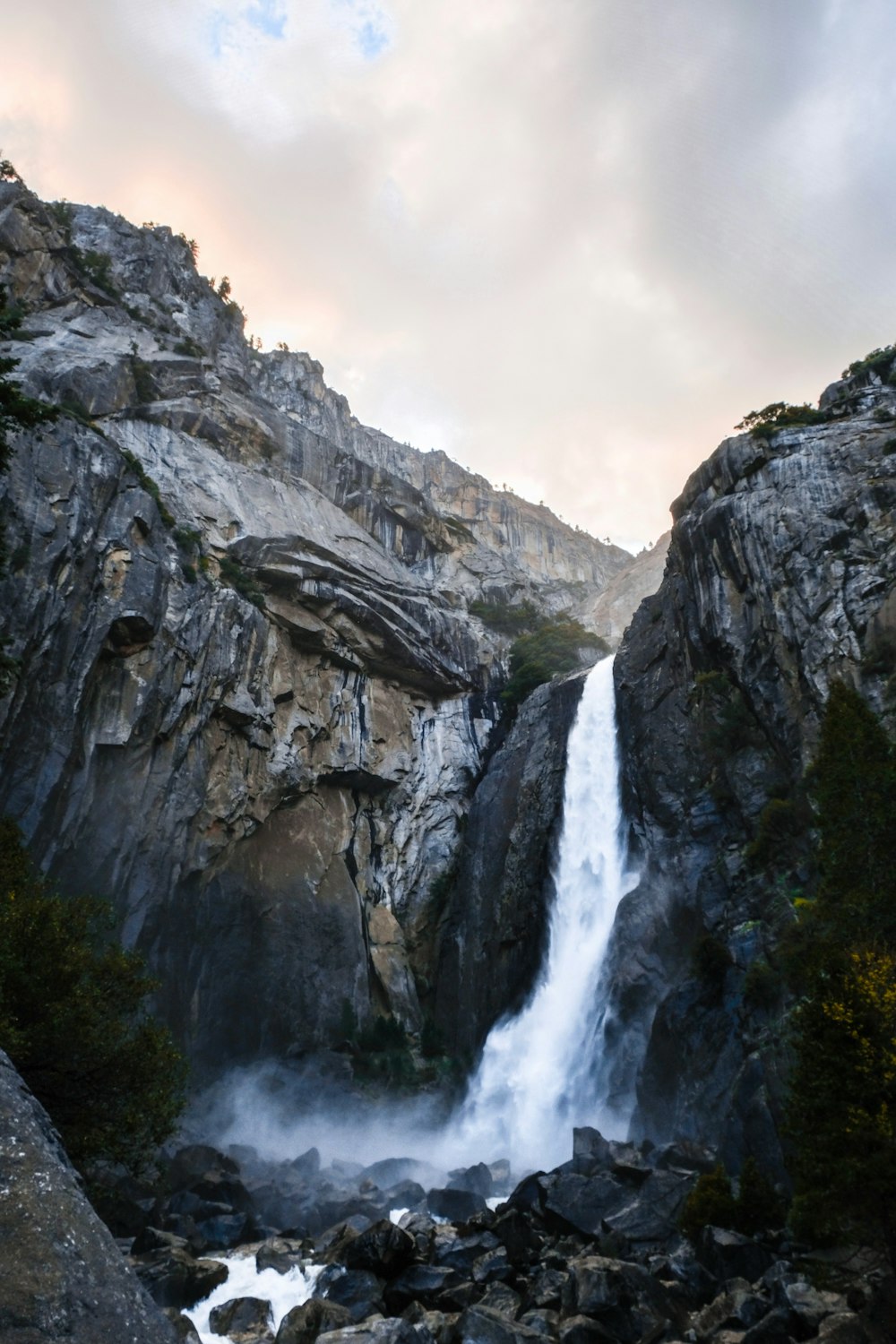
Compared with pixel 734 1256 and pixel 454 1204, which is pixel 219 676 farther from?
pixel 734 1256

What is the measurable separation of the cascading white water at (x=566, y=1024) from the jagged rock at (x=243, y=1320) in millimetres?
13628

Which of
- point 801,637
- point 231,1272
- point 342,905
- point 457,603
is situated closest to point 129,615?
point 342,905

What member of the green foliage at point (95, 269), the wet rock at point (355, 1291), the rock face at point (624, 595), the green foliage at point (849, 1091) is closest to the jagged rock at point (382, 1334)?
the wet rock at point (355, 1291)

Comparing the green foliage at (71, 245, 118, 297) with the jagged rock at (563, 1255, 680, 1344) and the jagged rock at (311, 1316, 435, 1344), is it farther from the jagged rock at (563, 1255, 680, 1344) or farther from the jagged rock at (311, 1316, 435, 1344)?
the jagged rock at (563, 1255, 680, 1344)

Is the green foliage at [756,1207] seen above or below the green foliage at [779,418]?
below

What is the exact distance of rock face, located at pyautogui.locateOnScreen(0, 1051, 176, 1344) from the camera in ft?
17.6

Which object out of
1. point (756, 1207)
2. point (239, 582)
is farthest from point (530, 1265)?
point (239, 582)

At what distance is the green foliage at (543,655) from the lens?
147ft

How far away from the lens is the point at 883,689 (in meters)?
21.3

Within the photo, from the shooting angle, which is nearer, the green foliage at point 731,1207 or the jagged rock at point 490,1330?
the jagged rock at point 490,1330

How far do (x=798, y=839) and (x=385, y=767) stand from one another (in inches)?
Result: 774

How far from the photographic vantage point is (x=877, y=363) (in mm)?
30891

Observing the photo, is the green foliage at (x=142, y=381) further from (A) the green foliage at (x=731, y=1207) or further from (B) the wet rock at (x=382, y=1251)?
(A) the green foliage at (x=731, y=1207)

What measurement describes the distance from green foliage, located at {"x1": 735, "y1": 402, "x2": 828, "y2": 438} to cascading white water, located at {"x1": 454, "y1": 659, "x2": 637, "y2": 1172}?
1339cm
